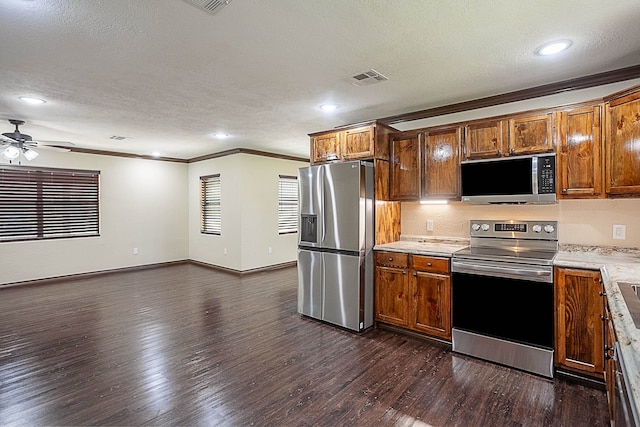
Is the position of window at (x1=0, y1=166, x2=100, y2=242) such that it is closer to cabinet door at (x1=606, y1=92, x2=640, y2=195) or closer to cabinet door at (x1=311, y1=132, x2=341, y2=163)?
cabinet door at (x1=311, y1=132, x2=341, y2=163)

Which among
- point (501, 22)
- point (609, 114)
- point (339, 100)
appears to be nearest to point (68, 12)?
point (339, 100)

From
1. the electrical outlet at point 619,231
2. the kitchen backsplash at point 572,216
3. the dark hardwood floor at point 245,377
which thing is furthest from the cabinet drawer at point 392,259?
the electrical outlet at point 619,231

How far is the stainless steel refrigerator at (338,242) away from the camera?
3.57 meters

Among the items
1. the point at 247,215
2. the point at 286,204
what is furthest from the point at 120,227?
the point at 286,204

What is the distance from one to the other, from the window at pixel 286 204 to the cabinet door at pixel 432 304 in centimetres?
431

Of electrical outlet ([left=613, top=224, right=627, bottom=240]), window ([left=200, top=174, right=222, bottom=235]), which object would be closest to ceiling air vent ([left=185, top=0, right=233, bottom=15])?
electrical outlet ([left=613, top=224, right=627, bottom=240])

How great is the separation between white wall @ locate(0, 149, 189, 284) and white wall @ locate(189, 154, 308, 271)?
58 centimetres

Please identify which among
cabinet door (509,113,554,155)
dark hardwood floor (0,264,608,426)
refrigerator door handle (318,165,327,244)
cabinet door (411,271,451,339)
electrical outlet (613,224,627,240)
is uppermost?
cabinet door (509,113,554,155)

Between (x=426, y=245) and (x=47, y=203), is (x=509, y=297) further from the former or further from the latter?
(x=47, y=203)

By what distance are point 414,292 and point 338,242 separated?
3.08ft

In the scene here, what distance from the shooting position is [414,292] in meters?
3.37

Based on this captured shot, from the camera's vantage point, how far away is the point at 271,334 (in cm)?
357

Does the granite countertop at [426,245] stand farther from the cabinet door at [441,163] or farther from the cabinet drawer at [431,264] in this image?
the cabinet door at [441,163]

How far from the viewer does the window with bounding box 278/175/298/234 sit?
7254mm
